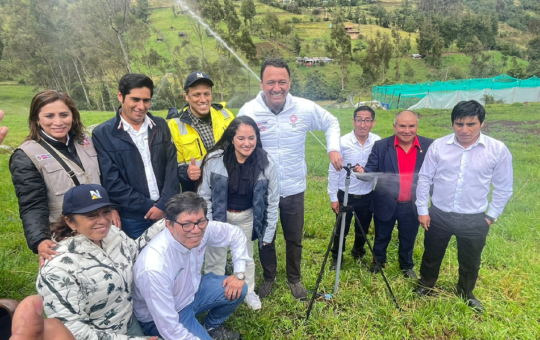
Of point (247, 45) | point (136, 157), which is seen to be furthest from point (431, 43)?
point (136, 157)

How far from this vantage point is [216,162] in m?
3.25

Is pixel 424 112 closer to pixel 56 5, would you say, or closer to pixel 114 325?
pixel 114 325

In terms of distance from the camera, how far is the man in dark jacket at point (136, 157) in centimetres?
305

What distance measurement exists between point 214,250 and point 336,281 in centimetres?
150

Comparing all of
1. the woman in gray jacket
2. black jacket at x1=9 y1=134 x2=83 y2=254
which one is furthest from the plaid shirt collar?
black jacket at x1=9 y1=134 x2=83 y2=254

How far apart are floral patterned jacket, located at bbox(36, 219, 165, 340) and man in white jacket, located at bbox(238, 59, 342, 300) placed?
5.43ft

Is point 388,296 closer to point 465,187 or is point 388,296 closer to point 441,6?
point 465,187

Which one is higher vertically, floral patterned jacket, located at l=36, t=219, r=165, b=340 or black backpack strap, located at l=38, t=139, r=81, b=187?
black backpack strap, located at l=38, t=139, r=81, b=187

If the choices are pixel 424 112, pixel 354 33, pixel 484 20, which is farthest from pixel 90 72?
pixel 484 20

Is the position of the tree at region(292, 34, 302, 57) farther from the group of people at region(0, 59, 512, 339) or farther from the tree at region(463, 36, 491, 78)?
the group of people at region(0, 59, 512, 339)

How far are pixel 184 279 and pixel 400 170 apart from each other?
8.83 ft

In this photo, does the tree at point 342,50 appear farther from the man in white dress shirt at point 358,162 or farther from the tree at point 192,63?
the man in white dress shirt at point 358,162

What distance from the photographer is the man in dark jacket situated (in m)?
3.05

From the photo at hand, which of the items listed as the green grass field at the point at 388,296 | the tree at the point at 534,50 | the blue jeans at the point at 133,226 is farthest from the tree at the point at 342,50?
the blue jeans at the point at 133,226
